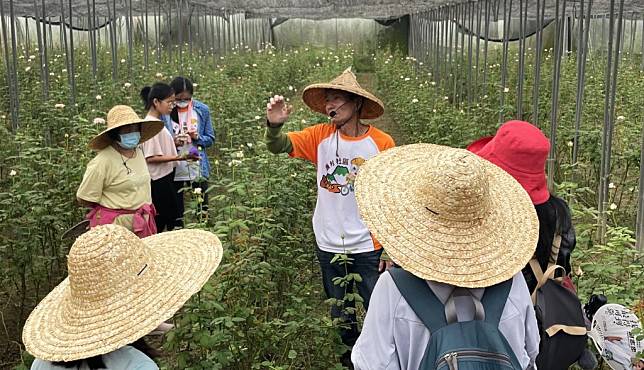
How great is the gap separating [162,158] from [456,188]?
332cm

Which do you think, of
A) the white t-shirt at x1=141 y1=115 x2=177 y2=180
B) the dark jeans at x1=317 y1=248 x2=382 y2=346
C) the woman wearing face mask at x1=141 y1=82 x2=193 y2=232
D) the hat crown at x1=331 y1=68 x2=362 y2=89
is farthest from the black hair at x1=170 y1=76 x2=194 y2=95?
the dark jeans at x1=317 y1=248 x2=382 y2=346

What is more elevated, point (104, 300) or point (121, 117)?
point (121, 117)

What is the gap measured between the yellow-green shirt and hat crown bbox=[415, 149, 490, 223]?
2.42m

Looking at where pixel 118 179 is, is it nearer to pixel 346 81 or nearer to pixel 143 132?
pixel 143 132

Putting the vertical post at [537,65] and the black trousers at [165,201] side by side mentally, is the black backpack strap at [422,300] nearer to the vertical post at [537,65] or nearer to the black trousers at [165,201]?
the black trousers at [165,201]

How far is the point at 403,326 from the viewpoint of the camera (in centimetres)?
179

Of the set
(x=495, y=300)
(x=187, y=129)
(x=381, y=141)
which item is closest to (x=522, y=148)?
(x=495, y=300)

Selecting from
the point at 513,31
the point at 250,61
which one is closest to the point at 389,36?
the point at 513,31

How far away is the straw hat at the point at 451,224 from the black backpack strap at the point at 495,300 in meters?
0.05

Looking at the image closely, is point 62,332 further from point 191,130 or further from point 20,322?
point 191,130

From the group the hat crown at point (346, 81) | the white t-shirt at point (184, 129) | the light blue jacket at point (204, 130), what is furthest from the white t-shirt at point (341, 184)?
the light blue jacket at point (204, 130)

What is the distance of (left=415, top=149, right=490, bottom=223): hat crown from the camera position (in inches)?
70.5

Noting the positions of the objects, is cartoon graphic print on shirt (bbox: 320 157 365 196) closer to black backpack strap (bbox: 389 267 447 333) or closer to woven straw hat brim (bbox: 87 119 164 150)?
woven straw hat brim (bbox: 87 119 164 150)

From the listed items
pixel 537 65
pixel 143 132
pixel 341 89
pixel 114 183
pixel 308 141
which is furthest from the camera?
pixel 537 65
